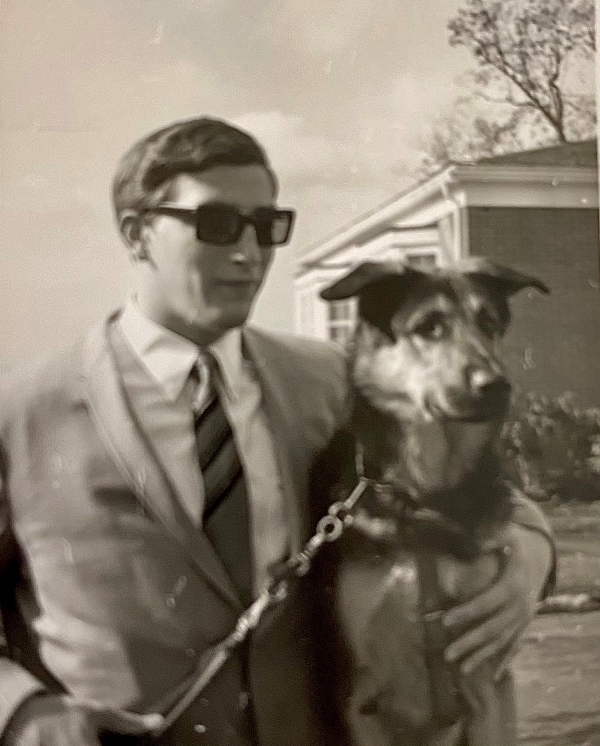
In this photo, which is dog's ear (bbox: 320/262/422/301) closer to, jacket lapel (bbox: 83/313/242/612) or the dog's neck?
the dog's neck

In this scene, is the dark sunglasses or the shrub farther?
the shrub

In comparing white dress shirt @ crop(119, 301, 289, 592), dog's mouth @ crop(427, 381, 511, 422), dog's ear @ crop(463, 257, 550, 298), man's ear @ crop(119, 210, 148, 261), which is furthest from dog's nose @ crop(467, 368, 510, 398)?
man's ear @ crop(119, 210, 148, 261)

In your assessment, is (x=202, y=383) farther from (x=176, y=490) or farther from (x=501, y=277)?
(x=501, y=277)

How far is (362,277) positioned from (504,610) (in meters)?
0.71

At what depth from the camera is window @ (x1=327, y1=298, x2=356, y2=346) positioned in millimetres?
1770

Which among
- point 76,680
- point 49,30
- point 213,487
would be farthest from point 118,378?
point 49,30

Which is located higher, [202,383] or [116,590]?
[202,383]

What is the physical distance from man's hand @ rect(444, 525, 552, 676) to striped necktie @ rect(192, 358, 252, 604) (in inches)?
16.4

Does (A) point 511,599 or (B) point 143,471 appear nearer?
(B) point 143,471

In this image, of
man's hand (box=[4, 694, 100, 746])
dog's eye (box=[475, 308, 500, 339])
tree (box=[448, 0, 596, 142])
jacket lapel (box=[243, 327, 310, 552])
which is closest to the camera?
man's hand (box=[4, 694, 100, 746])

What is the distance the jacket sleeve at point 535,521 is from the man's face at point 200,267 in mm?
658

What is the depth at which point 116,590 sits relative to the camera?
5.33 ft

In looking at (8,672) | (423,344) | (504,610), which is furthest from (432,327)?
(8,672)

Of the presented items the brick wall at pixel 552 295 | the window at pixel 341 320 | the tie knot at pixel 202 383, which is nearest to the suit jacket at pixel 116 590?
the tie knot at pixel 202 383
